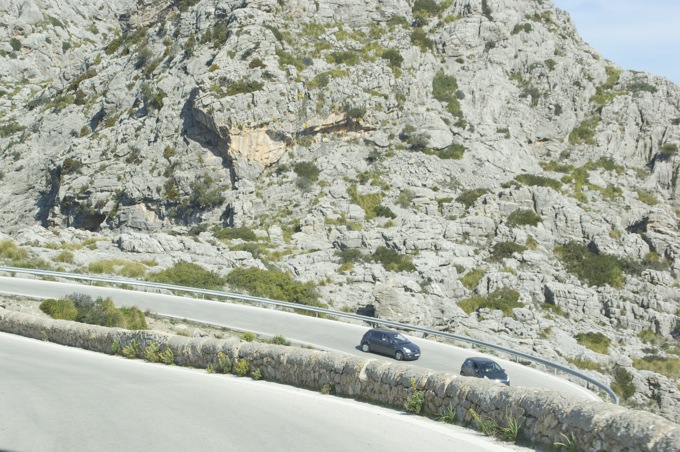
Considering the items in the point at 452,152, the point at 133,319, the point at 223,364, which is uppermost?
the point at 452,152

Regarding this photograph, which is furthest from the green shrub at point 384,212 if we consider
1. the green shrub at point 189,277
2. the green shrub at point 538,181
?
the green shrub at point 189,277

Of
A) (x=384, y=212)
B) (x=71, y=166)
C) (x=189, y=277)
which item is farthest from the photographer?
(x=71, y=166)

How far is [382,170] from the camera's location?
55594 mm

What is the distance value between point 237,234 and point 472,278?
2012cm

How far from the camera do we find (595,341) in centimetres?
3481

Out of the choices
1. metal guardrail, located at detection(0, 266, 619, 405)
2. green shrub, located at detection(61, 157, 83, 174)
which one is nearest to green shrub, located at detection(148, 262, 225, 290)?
metal guardrail, located at detection(0, 266, 619, 405)

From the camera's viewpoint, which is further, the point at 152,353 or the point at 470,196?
the point at 470,196

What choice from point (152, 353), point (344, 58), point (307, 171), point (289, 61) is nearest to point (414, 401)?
point (152, 353)

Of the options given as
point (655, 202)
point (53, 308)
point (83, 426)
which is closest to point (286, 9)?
point (655, 202)

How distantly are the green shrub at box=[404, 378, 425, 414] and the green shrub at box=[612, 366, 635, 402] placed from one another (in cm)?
2294

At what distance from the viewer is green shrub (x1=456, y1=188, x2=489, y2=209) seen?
50719 millimetres

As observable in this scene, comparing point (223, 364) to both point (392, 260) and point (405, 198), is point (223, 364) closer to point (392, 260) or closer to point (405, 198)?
point (392, 260)

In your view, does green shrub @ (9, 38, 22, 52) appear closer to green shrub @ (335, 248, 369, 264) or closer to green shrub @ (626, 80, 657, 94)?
green shrub @ (335, 248, 369, 264)

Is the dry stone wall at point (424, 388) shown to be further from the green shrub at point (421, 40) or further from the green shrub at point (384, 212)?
the green shrub at point (421, 40)
